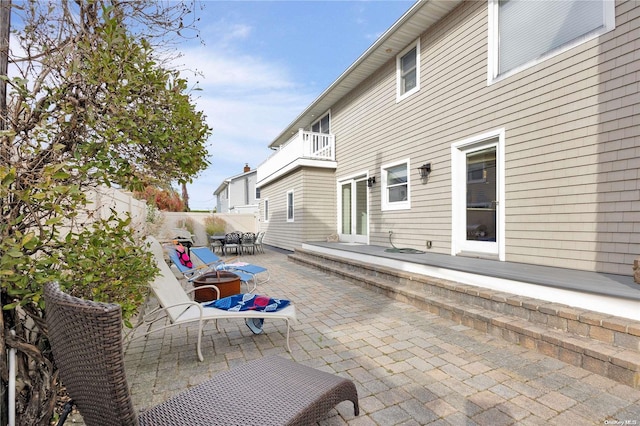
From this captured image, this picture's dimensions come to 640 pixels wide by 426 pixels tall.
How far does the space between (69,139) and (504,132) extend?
5.57 m

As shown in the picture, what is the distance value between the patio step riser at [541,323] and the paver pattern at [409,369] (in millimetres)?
97

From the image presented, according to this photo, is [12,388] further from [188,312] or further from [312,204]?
[312,204]

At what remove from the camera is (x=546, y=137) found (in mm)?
4473

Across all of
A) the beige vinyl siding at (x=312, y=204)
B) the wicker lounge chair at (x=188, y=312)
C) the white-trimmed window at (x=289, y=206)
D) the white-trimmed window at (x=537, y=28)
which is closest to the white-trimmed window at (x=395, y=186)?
the white-trimmed window at (x=537, y=28)

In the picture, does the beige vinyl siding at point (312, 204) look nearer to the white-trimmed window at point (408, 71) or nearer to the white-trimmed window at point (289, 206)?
the white-trimmed window at point (289, 206)

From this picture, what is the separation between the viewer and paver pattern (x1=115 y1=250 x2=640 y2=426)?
2.11m

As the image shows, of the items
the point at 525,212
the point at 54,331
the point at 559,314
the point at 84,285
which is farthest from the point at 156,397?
the point at 525,212

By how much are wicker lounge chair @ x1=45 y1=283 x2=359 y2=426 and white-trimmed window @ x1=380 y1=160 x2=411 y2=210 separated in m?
5.66

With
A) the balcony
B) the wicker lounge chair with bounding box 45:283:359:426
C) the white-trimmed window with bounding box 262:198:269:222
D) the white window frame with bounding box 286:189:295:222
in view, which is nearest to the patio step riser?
the wicker lounge chair with bounding box 45:283:359:426

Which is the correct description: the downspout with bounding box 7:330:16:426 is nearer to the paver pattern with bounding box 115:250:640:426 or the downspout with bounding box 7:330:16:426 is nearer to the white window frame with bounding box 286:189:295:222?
the paver pattern with bounding box 115:250:640:426

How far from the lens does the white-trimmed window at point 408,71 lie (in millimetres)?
6969

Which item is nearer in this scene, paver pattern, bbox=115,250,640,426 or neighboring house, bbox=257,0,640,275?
paver pattern, bbox=115,250,640,426

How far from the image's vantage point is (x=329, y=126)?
11.2m

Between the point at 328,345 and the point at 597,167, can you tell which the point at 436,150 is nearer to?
the point at 597,167
